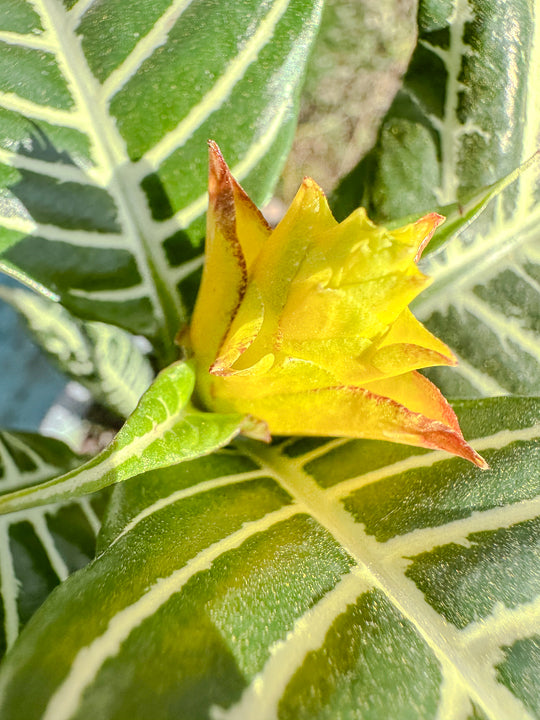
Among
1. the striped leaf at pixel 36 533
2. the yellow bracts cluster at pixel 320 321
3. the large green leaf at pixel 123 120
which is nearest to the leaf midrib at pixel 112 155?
the large green leaf at pixel 123 120

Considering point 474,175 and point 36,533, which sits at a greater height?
point 474,175

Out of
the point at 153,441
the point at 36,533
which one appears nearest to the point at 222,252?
the point at 153,441

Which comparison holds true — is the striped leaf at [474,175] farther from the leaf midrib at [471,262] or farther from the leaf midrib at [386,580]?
the leaf midrib at [386,580]

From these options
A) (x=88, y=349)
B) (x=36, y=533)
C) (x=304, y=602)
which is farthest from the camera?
(x=36, y=533)

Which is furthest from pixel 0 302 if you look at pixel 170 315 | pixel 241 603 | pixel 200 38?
pixel 241 603

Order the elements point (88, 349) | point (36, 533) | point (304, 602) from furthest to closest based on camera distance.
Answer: point (36, 533), point (88, 349), point (304, 602)

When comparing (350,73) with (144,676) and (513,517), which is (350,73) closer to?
(513,517)

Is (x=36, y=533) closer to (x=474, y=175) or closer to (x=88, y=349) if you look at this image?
(x=88, y=349)
